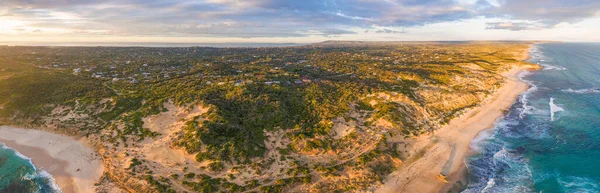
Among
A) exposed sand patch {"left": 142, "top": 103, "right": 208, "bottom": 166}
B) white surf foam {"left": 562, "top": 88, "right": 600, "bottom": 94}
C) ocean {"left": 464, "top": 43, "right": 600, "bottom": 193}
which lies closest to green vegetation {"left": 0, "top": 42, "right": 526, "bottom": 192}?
exposed sand patch {"left": 142, "top": 103, "right": 208, "bottom": 166}

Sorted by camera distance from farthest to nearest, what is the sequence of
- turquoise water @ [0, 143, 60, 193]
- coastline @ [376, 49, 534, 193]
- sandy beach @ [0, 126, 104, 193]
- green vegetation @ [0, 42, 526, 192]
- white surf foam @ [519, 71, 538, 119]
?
white surf foam @ [519, 71, 538, 119] < green vegetation @ [0, 42, 526, 192] < sandy beach @ [0, 126, 104, 193] < coastline @ [376, 49, 534, 193] < turquoise water @ [0, 143, 60, 193]

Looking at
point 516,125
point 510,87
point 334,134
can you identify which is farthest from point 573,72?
point 334,134

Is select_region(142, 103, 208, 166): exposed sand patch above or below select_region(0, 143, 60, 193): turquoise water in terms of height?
above

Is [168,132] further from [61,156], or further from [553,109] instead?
[553,109]

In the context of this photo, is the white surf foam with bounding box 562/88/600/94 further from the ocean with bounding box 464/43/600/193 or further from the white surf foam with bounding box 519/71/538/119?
the ocean with bounding box 464/43/600/193

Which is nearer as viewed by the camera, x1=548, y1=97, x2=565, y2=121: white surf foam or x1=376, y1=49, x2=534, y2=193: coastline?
x1=376, y1=49, x2=534, y2=193: coastline

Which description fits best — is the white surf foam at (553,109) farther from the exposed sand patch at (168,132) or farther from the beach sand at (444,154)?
the exposed sand patch at (168,132)

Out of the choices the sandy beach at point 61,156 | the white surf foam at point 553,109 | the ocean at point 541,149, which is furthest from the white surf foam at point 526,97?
the sandy beach at point 61,156

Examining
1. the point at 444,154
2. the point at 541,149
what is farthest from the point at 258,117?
the point at 541,149
